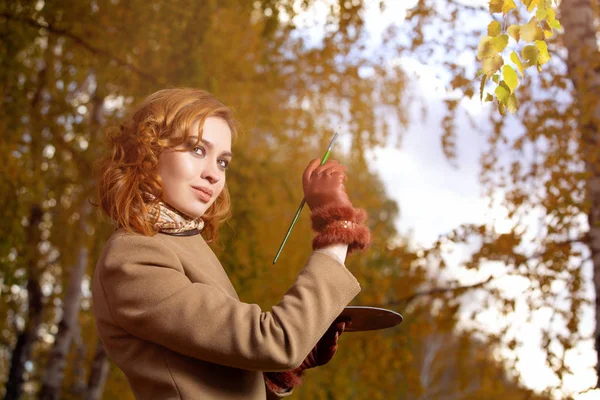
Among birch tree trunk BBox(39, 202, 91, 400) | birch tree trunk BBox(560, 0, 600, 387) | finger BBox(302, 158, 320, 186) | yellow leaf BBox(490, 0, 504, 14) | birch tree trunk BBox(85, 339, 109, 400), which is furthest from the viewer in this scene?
birch tree trunk BBox(85, 339, 109, 400)

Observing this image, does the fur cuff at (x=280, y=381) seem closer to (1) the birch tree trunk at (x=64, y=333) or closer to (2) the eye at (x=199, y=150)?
(2) the eye at (x=199, y=150)

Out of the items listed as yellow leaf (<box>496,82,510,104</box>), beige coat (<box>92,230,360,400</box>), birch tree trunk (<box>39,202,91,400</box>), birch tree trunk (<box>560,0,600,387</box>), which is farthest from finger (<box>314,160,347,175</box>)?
birch tree trunk (<box>39,202,91,400</box>)

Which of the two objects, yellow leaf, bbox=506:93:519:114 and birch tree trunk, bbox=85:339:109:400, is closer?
yellow leaf, bbox=506:93:519:114

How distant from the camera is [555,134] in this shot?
179 inches

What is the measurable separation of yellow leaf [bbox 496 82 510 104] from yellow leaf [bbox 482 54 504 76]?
0.17ft

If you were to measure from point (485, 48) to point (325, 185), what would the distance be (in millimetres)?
584

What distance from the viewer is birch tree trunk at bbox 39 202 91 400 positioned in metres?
7.60

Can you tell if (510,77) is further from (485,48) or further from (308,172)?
(308,172)

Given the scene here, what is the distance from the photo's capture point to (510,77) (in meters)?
1.88

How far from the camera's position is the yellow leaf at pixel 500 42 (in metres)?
1.89

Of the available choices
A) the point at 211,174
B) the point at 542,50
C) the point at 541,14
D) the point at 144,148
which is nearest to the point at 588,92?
the point at 542,50

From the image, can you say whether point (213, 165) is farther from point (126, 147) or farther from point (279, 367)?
point (279, 367)

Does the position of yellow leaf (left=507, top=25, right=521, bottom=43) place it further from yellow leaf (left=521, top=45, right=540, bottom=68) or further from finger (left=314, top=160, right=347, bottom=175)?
finger (left=314, top=160, right=347, bottom=175)

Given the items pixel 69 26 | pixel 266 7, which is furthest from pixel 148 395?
pixel 69 26
